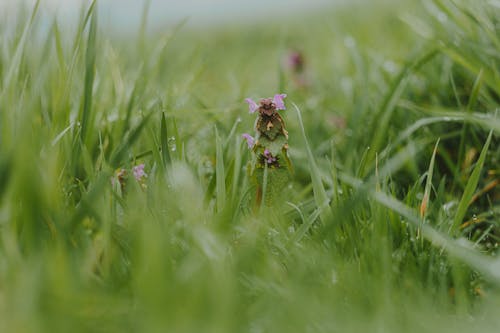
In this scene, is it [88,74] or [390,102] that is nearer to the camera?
[88,74]

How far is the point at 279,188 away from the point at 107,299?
719mm

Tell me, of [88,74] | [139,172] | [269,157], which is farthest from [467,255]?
[88,74]

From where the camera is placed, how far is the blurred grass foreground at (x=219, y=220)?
37.6 inches

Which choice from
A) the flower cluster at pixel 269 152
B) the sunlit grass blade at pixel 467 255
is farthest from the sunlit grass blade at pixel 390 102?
the sunlit grass blade at pixel 467 255

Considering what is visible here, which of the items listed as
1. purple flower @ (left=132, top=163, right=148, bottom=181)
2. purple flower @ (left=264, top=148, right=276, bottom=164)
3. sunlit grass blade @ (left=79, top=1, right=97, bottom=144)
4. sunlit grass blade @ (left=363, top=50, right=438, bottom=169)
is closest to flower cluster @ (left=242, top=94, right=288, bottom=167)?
purple flower @ (left=264, top=148, right=276, bottom=164)

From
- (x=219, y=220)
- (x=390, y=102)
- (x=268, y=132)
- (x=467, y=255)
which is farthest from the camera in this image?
(x=390, y=102)

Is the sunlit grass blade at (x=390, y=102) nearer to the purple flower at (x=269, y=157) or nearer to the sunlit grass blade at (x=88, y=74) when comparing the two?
the purple flower at (x=269, y=157)

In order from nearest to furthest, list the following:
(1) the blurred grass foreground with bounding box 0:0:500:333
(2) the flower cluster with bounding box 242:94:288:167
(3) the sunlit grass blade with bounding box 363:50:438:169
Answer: (1) the blurred grass foreground with bounding box 0:0:500:333 → (2) the flower cluster with bounding box 242:94:288:167 → (3) the sunlit grass blade with bounding box 363:50:438:169

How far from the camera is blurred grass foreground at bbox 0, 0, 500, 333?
3.13 feet

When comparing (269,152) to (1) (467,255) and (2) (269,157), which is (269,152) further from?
(1) (467,255)

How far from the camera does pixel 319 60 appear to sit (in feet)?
15.3

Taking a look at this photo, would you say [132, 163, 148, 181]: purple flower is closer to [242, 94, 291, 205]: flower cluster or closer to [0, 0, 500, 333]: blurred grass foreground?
[0, 0, 500, 333]: blurred grass foreground

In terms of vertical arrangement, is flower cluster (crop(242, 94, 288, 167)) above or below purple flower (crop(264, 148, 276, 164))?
above

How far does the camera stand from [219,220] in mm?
1194
